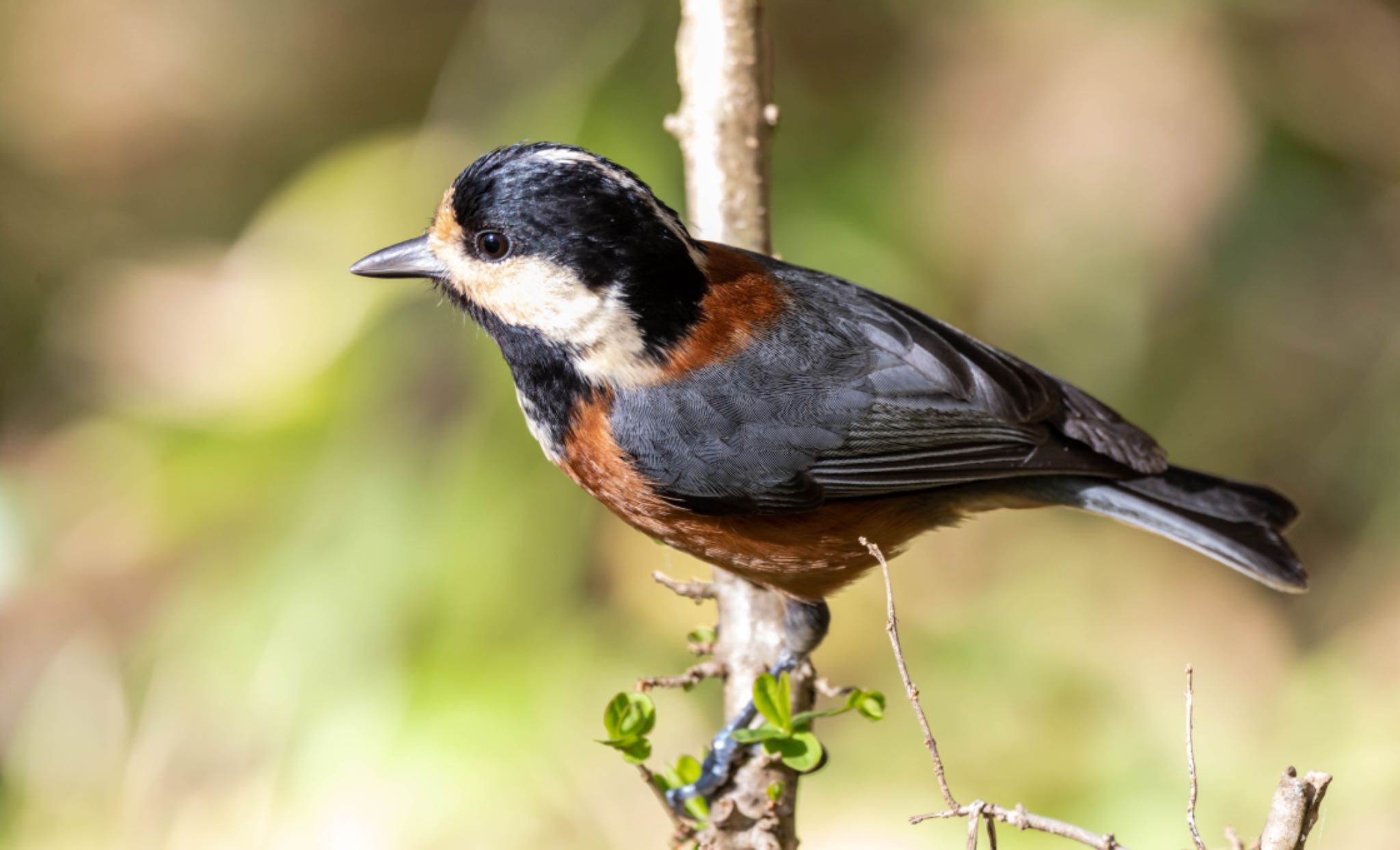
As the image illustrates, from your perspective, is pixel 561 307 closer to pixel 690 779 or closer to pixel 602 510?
pixel 690 779

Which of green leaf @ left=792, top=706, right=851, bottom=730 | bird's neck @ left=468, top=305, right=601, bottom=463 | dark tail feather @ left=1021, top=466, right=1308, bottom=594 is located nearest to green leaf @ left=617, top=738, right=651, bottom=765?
green leaf @ left=792, top=706, right=851, bottom=730

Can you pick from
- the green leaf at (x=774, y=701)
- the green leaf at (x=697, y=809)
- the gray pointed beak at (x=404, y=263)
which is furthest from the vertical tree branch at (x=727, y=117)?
the green leaf at (x=697, y=809)

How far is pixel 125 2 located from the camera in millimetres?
5746

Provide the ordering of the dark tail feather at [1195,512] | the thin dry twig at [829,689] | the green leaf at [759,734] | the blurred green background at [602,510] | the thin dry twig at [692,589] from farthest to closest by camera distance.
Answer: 1. the blurred green background at [602,510]
2. the dark tail feather at [1195,512]
3. the thin dry twig at [692,589]
4. the thin dry twig at [829,689]
5. the green leaf at [759,734]

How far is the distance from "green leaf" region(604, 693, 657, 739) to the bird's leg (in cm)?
32

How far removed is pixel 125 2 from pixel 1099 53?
4311mm

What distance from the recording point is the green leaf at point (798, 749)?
7.39 ft

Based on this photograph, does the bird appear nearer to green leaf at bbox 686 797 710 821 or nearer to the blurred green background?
green leaf at bbox 686 797 710 821

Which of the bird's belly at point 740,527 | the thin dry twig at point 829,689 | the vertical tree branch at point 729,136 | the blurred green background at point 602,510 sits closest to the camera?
the thin dry twig at point 829,689

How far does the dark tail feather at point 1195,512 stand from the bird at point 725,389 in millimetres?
85

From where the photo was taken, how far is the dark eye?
2404mm

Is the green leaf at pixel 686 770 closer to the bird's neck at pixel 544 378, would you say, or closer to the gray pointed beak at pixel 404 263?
the bird's neck at pixel 544 378

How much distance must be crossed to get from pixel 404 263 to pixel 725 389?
72 centimetres

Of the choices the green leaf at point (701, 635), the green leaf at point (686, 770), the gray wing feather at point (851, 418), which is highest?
the gray wing feather at point (851, 418)
